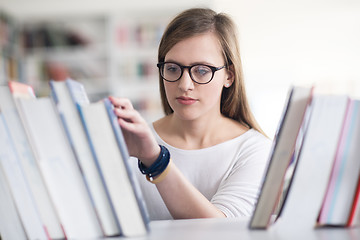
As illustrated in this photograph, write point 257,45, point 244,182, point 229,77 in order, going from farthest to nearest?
point 257,45
point 229,77
point 244,182

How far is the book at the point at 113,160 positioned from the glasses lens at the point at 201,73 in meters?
0.56

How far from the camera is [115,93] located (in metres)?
4.43

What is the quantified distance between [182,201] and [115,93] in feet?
12.4

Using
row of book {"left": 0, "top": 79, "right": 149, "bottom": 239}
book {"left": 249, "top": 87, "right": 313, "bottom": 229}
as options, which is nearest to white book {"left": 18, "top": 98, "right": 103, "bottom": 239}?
row of book {"left": 0, "top": 79, "right": 149, "bottom": 239}

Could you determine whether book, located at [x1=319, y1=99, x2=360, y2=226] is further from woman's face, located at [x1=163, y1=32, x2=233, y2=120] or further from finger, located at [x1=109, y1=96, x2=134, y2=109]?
woman's face, located at [x1=163, y1=32, x2=233, y2=120]

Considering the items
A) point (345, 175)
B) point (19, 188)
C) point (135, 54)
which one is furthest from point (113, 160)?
point (135, 54)

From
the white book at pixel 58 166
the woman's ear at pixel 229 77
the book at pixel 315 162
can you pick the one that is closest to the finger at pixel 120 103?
the white book at pixel 58 166

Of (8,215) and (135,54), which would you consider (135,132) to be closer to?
(8,215)

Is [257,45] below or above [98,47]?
below

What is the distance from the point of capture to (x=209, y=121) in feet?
4.51

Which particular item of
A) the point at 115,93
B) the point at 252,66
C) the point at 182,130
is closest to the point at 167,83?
the point at 182,130

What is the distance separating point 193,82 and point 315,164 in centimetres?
58

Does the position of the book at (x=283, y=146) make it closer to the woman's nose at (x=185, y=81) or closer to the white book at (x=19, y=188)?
the white book at (x=19, y=188)

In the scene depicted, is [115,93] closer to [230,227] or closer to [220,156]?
[220,156]
